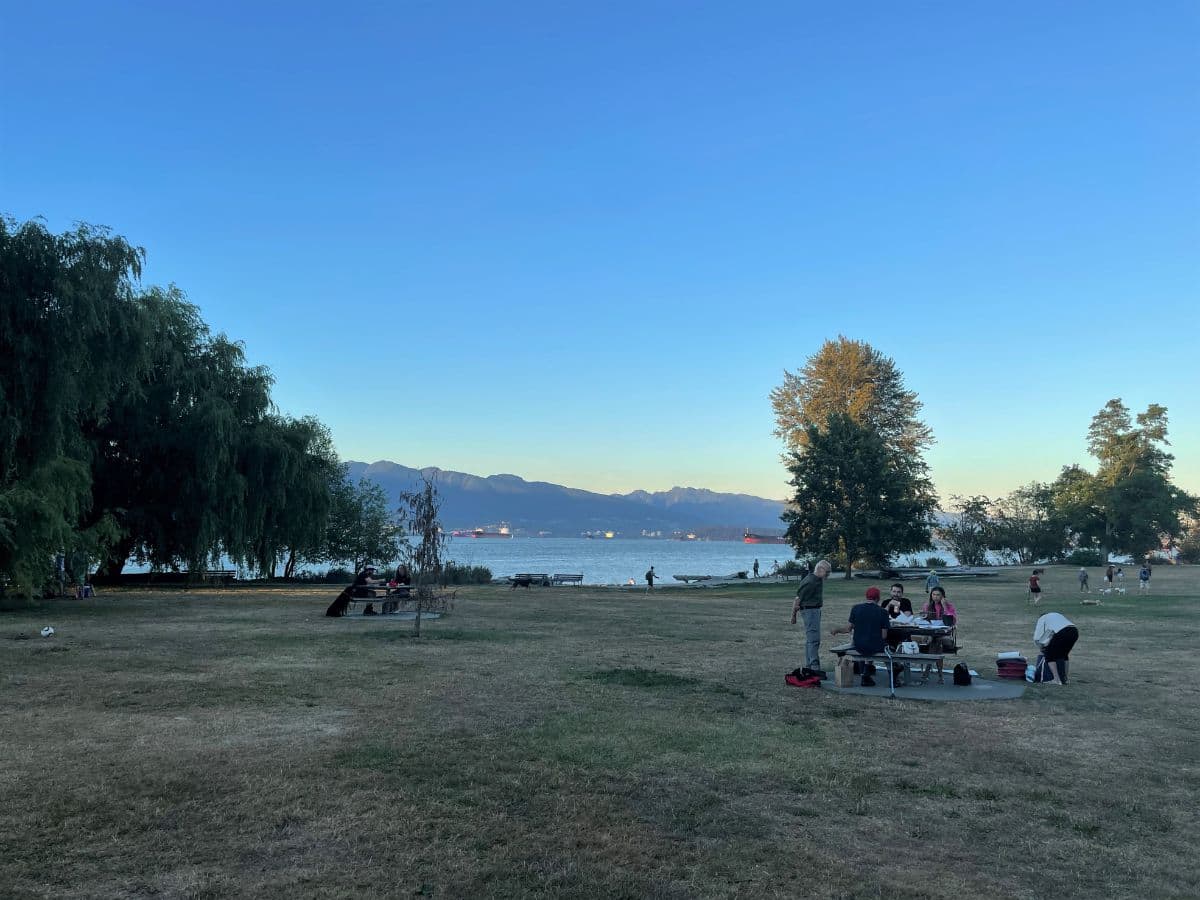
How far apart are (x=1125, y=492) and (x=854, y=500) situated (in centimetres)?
3868

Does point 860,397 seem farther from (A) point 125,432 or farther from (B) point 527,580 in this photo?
(A) point 125,432

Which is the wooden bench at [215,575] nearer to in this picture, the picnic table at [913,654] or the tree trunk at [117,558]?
the tree trunk at [117,558]

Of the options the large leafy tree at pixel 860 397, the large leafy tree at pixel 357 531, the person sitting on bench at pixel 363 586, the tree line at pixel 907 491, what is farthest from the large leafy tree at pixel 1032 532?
the person sitting on bench at pixel 363 586

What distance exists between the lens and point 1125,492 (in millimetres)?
71688

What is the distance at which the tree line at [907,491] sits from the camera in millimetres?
46188

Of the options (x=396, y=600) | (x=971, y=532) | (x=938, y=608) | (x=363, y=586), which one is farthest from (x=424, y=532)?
(x=971, y=532)

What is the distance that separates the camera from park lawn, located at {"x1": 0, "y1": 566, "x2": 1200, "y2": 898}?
17.3 ft

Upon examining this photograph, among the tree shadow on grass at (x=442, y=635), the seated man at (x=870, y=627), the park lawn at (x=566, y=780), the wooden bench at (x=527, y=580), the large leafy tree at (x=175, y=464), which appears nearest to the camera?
the park lawn at (x=566, y=780)

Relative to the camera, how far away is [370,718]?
31.0 ft

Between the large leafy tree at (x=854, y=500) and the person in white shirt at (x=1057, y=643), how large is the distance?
3302cm

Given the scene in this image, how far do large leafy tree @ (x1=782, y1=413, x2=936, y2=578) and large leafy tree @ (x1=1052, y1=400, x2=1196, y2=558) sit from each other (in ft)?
109

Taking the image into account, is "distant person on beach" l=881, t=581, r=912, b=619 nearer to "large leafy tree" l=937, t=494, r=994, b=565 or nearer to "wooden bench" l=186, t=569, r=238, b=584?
"wooden bench" l=186, t=569, r=238, b=584

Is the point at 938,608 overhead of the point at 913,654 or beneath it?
overhead

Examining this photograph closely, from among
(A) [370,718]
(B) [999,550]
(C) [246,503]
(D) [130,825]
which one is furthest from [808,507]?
(D) [130,825]
